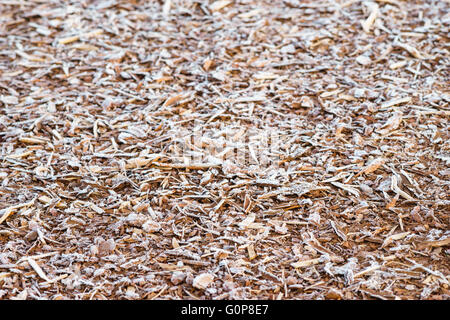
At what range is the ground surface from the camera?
1970 millimetres

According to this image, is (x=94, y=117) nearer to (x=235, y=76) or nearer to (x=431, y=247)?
(x=235, y=76)

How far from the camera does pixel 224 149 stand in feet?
8.13

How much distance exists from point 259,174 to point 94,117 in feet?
2.92

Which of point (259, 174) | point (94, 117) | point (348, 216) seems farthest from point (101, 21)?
point (348, 216)

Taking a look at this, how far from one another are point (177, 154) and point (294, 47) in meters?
1.09

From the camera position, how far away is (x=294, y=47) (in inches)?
123

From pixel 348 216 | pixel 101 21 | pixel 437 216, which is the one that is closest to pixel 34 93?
pixel 101 21

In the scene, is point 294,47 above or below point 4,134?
above

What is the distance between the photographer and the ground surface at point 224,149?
197 cm

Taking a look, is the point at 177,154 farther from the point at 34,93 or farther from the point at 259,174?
the point at 34,93

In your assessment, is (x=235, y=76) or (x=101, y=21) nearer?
(x=235, y=76)

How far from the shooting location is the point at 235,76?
295 cm

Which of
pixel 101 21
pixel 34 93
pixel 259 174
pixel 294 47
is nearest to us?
pixel 259 174

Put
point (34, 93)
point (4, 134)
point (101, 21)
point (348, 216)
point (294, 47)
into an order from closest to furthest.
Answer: point (348, 216)
point (4, 134)
point (34, 93)
point (294, 47)
point (101, 21)
